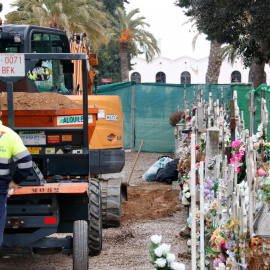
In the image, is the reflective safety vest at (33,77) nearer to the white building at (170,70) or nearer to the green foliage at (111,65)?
the green foliage at (111,65)

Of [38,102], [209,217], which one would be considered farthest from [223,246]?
[38,102]

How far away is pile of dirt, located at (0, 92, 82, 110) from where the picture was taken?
6.18 m

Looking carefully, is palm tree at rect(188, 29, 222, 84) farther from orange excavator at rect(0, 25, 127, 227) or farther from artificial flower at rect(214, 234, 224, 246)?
artificial flower at rect(214, 234, 224, 246)

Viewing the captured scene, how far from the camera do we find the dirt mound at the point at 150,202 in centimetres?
906

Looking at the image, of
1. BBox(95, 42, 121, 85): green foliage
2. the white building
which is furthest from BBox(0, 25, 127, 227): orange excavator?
the white building

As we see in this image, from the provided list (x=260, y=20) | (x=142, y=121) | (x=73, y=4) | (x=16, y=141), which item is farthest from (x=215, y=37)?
(x=16, y=141)

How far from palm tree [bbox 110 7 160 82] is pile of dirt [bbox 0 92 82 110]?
3097 centimetres

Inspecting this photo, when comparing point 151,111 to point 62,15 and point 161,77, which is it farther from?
point 161,77

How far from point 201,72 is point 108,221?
60067 mm

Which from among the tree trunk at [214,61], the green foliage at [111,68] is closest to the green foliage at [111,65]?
the green foliage at [111,68]

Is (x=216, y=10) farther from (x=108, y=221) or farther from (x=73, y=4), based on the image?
(x=108, y=221)

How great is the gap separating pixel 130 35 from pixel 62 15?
1292cm

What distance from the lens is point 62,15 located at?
84.5ft

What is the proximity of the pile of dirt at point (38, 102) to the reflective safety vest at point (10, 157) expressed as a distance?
1415 mm
